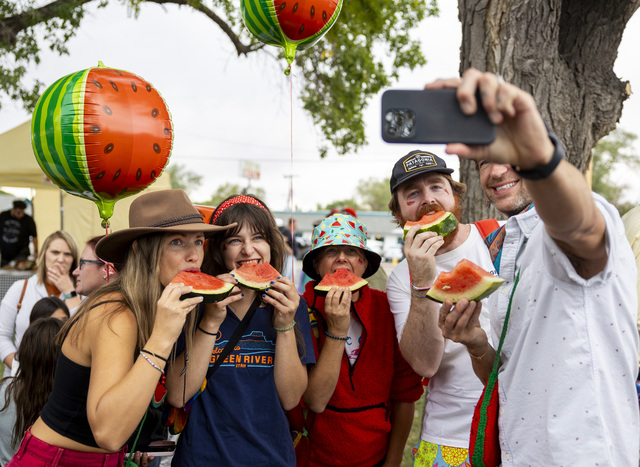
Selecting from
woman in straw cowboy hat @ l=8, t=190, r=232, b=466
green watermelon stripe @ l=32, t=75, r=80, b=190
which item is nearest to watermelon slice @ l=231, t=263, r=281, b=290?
woman in straw cowboy hat @ l=8, t=190, r=232, b=466

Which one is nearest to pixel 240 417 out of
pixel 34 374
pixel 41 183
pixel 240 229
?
pixel 240 229

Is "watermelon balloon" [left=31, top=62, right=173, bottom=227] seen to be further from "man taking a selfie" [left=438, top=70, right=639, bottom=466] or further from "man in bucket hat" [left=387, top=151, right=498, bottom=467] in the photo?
"man taking a selfie" [left=438, top=70, right=639, bottom=466]

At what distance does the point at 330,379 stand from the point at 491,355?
1.08 metres

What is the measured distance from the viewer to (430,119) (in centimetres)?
132

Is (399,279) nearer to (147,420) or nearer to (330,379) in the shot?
(330,379)

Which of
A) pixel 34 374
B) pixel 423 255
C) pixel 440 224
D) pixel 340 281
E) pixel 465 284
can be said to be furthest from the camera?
pixel 34 374

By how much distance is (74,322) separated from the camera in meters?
2.53

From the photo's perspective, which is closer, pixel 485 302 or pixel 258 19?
pixel 485 302

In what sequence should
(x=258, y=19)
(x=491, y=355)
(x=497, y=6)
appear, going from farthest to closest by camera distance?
(x=497, y=6), (x=258, y=19), (x=491, y=355)

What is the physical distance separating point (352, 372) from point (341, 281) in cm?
60

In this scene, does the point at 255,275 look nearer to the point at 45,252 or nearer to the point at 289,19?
the point at 289,19

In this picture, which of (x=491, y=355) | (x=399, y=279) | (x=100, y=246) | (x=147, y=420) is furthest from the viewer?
(x=399, y=279)

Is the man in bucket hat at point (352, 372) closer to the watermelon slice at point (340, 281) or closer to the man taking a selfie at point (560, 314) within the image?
the watermelon slice at point (340, 281)

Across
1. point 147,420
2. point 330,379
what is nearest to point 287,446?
point 330,379
